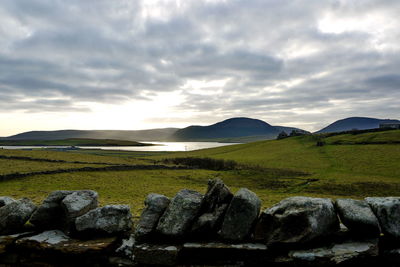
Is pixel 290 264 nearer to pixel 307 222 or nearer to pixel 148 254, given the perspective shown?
pixel 307 222

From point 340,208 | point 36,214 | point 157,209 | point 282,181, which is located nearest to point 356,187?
point 282,181

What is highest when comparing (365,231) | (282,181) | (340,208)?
(340,208)

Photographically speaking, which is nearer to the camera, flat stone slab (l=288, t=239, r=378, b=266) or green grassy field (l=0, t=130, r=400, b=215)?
flat stone slab (l=288, t=239, r=378, b=266)

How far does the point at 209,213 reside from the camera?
8.86 metres

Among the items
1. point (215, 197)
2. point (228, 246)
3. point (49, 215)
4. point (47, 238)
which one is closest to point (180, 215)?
point (215, 197)

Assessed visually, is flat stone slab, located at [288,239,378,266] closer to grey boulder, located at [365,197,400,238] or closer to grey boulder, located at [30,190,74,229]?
grey boulder, located at [365,197,400,238]

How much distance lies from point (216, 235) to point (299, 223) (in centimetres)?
259

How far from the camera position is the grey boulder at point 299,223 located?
771 centimetres

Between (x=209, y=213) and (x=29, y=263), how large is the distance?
5.88m

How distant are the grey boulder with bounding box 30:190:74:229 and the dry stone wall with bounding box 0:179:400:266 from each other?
0.30 m

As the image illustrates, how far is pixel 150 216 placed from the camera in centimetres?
905

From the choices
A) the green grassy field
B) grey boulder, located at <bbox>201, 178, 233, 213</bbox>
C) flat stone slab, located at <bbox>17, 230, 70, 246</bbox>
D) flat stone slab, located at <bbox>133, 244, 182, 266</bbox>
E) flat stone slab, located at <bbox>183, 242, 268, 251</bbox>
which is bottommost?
the green grassy field

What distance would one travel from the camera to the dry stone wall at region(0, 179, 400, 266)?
7.72 metres

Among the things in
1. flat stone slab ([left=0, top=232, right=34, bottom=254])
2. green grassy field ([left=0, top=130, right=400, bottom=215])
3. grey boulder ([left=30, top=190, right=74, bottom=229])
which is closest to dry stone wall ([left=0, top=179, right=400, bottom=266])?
flat stone slab ([left=0, top=232, right=34, bottom=254])
